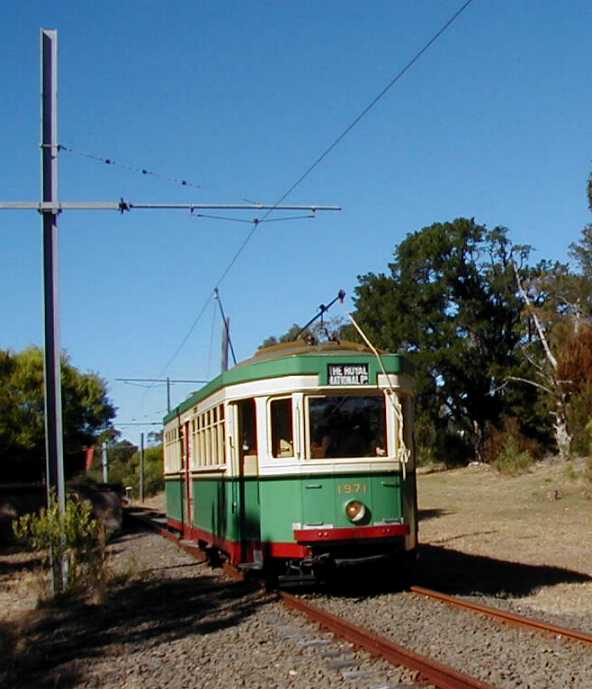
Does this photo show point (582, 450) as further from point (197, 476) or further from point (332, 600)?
point (332, 600)

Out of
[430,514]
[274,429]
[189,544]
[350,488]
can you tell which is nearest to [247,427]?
[274,429]

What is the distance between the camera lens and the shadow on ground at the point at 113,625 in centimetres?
877

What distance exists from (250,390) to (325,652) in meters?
4.01

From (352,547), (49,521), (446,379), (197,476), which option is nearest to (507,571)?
(352,547)

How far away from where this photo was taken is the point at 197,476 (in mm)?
15797

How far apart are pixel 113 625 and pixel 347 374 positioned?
3679 mm

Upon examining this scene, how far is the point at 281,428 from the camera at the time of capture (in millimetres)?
11742

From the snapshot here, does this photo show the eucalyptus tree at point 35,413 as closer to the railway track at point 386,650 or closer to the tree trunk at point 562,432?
the tree trunk at point 562,432

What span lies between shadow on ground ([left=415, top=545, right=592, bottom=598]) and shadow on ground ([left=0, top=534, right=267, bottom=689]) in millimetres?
2477

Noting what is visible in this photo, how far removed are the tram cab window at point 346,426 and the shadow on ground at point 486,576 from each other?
209cm

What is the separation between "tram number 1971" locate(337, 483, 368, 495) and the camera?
1128 cm

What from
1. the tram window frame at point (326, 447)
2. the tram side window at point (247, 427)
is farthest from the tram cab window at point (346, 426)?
the tram side window at point (247, 427)

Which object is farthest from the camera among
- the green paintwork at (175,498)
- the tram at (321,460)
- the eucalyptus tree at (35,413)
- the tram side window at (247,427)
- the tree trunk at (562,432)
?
the tree trunk at (562,432)

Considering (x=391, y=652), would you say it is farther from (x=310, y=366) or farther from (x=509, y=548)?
(x=509, y=548)
